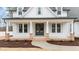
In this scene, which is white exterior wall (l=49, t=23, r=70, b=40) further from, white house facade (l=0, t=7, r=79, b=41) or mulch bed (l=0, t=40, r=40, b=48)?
mulch bed (l=0, t=40, r=40, b=48)

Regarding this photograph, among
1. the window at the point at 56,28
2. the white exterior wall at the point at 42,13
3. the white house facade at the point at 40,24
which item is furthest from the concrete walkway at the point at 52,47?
the white exterior wall at the point at 42,13

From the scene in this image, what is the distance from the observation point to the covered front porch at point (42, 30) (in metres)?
1.31

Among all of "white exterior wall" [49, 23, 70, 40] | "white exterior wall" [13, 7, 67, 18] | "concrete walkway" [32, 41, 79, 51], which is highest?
"white exterior wall" [13, 7, 67, 18]

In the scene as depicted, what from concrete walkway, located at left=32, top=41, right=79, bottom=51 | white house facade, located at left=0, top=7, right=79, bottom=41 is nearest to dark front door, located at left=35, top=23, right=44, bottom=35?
white house facade, located at left=0, top=7, right=79, bottom=41

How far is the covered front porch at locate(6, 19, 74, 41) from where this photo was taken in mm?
1307

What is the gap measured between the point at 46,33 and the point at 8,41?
42 centimetres

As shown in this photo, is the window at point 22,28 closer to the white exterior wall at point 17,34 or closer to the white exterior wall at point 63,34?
the white exterior wall at point 17,34

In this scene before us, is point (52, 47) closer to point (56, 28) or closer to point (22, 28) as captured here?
point (56, 28)

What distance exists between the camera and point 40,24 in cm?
131

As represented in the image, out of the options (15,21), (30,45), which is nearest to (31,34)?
(30,45)

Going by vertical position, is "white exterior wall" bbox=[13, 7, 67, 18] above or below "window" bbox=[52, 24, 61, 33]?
above

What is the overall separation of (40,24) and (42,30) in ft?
0.24

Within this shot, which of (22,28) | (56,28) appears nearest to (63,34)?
(56,28)
